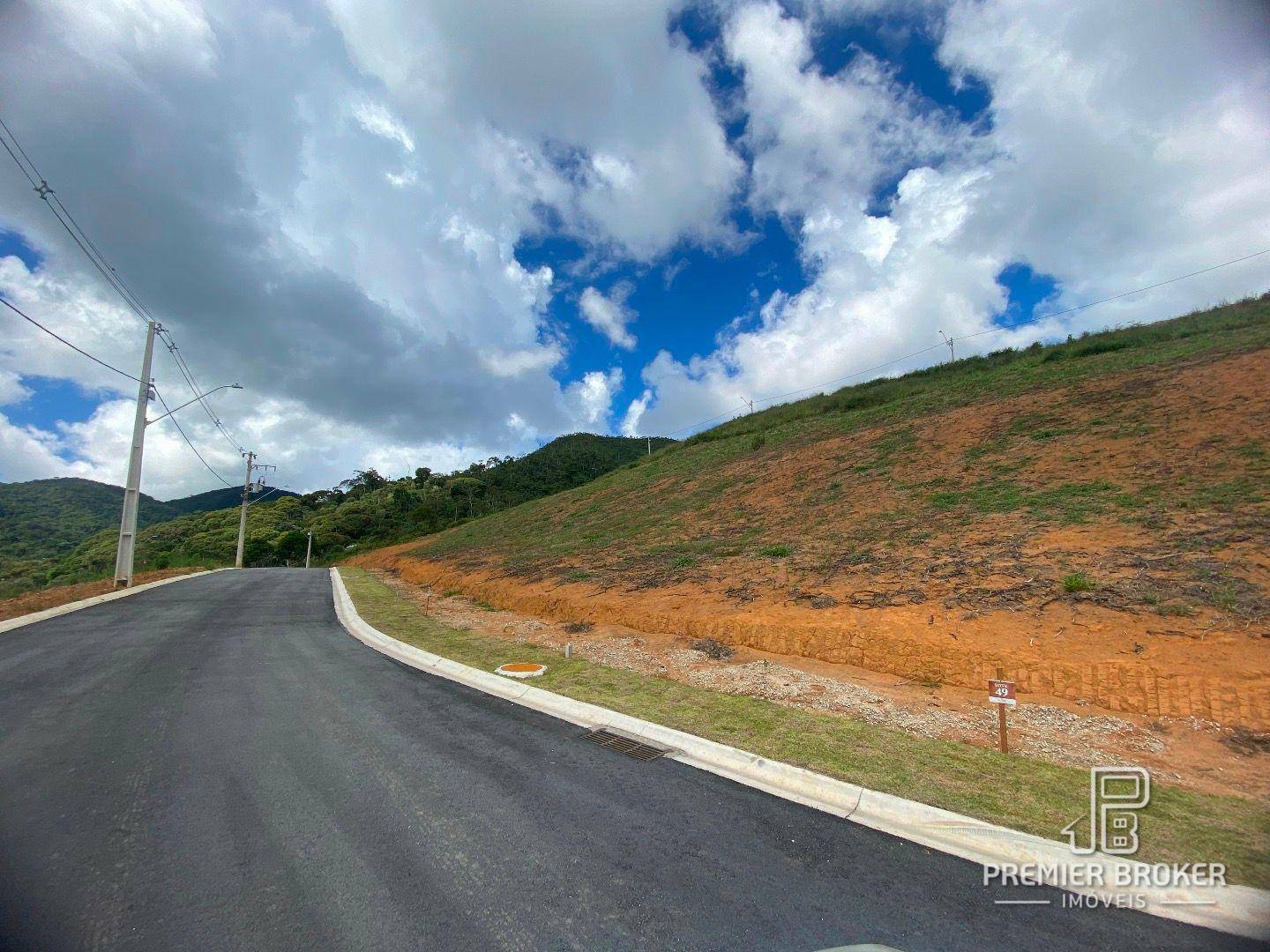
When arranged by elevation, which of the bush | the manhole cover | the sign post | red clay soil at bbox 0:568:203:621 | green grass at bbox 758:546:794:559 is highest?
green grass at bbox 758:546:794:559

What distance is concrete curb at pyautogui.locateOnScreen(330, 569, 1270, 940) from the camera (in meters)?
2.95

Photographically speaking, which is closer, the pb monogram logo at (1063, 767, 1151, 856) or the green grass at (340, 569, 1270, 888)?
the pb monogram logo at (1063, 767, 1151, 856)

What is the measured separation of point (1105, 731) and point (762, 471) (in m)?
21.5

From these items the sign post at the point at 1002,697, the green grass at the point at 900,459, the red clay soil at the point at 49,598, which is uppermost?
the green grass at the point at 900,459

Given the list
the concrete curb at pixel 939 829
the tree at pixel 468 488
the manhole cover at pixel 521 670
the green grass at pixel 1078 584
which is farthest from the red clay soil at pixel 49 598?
the tree at pixel 468 488

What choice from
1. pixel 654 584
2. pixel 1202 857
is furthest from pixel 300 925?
pixel 654 584

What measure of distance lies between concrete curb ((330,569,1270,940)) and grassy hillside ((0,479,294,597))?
176ft

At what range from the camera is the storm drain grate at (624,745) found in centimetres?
519

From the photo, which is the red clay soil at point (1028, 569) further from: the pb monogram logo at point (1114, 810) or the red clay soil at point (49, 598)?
the red clay soil at point (49, 598)

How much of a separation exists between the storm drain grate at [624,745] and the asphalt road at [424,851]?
0.56ft

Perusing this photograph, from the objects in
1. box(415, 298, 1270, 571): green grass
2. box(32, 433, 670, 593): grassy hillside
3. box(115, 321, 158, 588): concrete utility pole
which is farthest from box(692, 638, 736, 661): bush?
box(32, 433, 670, 593): grassy hillside

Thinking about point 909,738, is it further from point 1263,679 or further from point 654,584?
point 654,584

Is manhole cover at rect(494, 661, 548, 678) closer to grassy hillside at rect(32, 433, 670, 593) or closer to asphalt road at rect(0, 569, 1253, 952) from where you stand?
asphalt road at rect(0, 569, 1253, 952)

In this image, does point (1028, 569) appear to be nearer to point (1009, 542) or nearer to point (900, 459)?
point (1009, 542)
